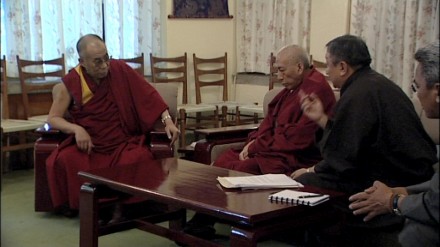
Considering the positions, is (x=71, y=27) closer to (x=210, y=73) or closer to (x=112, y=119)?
(x=210, y=73)

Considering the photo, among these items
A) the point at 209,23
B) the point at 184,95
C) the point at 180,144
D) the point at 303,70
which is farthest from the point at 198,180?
the point at 209,23

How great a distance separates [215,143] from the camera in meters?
3.58

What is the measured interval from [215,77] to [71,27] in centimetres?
163

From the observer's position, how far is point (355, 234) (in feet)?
8.50

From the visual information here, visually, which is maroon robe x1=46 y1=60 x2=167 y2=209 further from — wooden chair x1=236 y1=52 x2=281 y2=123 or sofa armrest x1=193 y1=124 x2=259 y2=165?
wooden chair x1=236 y1=52 x2=281 y2=123

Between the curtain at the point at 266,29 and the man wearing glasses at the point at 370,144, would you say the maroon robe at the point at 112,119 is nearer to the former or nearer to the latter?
the man wearing glasses at the point at 370,144

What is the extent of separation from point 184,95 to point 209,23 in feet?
2.69

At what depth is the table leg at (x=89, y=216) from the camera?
2.64 m

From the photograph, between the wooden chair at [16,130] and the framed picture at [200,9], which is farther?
the framed picture at [200,9]

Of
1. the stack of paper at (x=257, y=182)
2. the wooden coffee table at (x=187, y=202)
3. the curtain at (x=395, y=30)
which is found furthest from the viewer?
the curtain at (x=395, y=30)

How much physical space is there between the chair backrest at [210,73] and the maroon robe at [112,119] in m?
2.10

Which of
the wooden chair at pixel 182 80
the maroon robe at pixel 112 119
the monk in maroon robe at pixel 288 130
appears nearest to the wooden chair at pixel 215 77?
the wooden chair at pixel 182 80

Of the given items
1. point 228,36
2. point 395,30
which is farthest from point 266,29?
point 395,30

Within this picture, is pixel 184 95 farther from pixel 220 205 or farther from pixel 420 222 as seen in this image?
pixel 420 222
